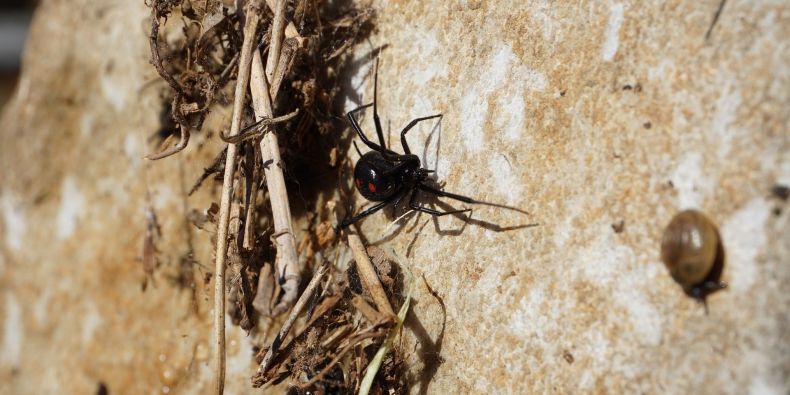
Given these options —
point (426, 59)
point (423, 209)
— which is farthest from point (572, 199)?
point (426, 59)

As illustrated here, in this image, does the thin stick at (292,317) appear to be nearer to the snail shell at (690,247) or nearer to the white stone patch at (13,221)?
the snail shell at (690,247)

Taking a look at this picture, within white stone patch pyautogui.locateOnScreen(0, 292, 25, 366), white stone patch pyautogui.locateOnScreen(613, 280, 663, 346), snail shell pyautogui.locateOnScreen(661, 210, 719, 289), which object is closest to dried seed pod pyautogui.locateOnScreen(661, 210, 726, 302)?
snail shell pyautogui.locateOnScreen(661, 210, 719, 289)

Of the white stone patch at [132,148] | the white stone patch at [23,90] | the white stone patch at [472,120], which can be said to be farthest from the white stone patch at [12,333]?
the white stone patch at [472,120]

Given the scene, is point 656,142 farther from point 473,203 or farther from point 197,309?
point 197,309

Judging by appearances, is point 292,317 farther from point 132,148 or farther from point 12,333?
point 12,333

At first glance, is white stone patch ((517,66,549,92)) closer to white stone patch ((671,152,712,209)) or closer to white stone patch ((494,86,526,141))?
white stone patch ((494,86,526,141))
